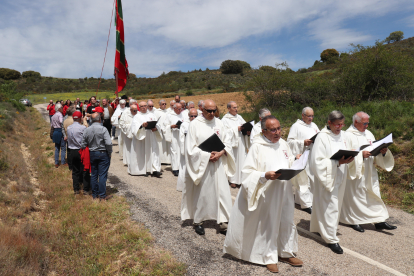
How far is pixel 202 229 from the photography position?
4.99 metres

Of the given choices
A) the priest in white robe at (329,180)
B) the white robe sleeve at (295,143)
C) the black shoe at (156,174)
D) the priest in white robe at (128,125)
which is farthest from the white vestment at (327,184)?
the priest in white robe at (128,125)

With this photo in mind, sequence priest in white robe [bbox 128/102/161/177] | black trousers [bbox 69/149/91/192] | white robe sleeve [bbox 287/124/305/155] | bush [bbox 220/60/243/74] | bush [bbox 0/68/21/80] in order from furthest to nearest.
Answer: bush [bbox 0/68/21/80], bush [bbox 220/60/243/74], priest in white robe [bbox 128/102/161/177], black trousers [bbox 69/149/91/192], white robe sleeve [bbox 287/124/305/155]

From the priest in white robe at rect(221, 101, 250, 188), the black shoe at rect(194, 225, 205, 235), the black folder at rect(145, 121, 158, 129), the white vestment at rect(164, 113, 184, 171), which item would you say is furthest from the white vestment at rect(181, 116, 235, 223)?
the white vestment at rect(164, 113, 184, 171)

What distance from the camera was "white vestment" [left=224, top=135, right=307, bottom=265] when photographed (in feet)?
12.6

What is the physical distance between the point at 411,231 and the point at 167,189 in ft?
18.1

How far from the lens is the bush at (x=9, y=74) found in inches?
3494

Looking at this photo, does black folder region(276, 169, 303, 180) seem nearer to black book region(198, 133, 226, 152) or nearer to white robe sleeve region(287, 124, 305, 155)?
black book region(198, 133, 226, 152)

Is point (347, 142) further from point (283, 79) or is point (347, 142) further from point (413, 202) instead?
point (283, 79)

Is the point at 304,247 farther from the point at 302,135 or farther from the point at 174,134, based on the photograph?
the point at 174,134

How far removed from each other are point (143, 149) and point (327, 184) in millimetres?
6313

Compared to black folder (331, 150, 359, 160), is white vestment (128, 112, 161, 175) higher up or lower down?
lower down

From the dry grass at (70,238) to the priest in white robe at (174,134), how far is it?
9.60ft

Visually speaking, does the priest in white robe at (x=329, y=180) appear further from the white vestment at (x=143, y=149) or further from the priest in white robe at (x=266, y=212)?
the white vestment at (x=143, y=149)

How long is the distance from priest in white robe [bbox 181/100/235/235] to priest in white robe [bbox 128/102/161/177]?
158 inches
